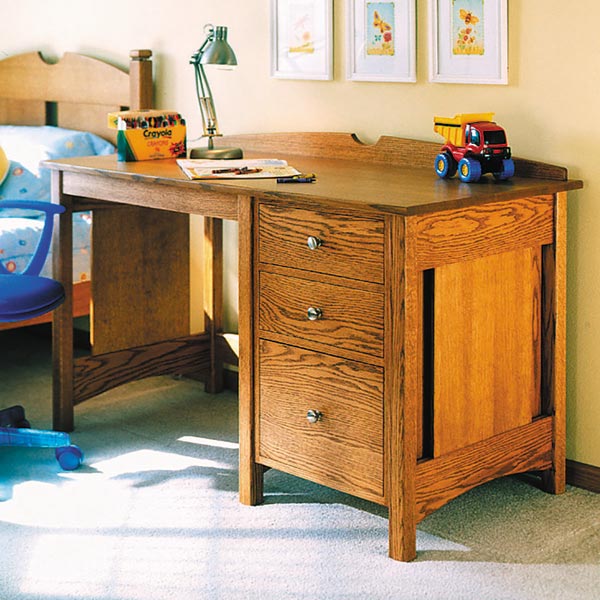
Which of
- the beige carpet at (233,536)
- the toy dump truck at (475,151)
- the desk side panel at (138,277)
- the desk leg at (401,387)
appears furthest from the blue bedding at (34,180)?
the desk leg at (401,387)

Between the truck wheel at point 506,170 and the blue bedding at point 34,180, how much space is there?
150 centimetres

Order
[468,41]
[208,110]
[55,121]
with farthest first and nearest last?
[55,121]
[208,110]
[468,41]

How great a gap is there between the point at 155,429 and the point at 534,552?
121cm

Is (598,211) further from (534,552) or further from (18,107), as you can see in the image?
(18,107)

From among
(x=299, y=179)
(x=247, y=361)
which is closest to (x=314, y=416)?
(x=247, y=361)

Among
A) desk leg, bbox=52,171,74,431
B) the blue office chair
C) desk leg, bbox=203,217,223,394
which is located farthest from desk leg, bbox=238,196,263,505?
desk leg, bbox=203,217,223,394

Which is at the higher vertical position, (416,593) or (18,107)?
(18,107)

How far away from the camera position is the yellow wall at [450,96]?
2496 millimetres

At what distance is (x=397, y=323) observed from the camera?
2.15m

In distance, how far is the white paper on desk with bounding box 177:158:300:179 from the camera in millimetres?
2541

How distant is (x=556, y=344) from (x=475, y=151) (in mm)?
497

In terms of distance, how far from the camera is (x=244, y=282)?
7.99ft

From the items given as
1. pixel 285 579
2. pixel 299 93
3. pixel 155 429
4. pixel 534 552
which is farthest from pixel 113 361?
pixel 534 552

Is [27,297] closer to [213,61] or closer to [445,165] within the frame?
[213,61]
